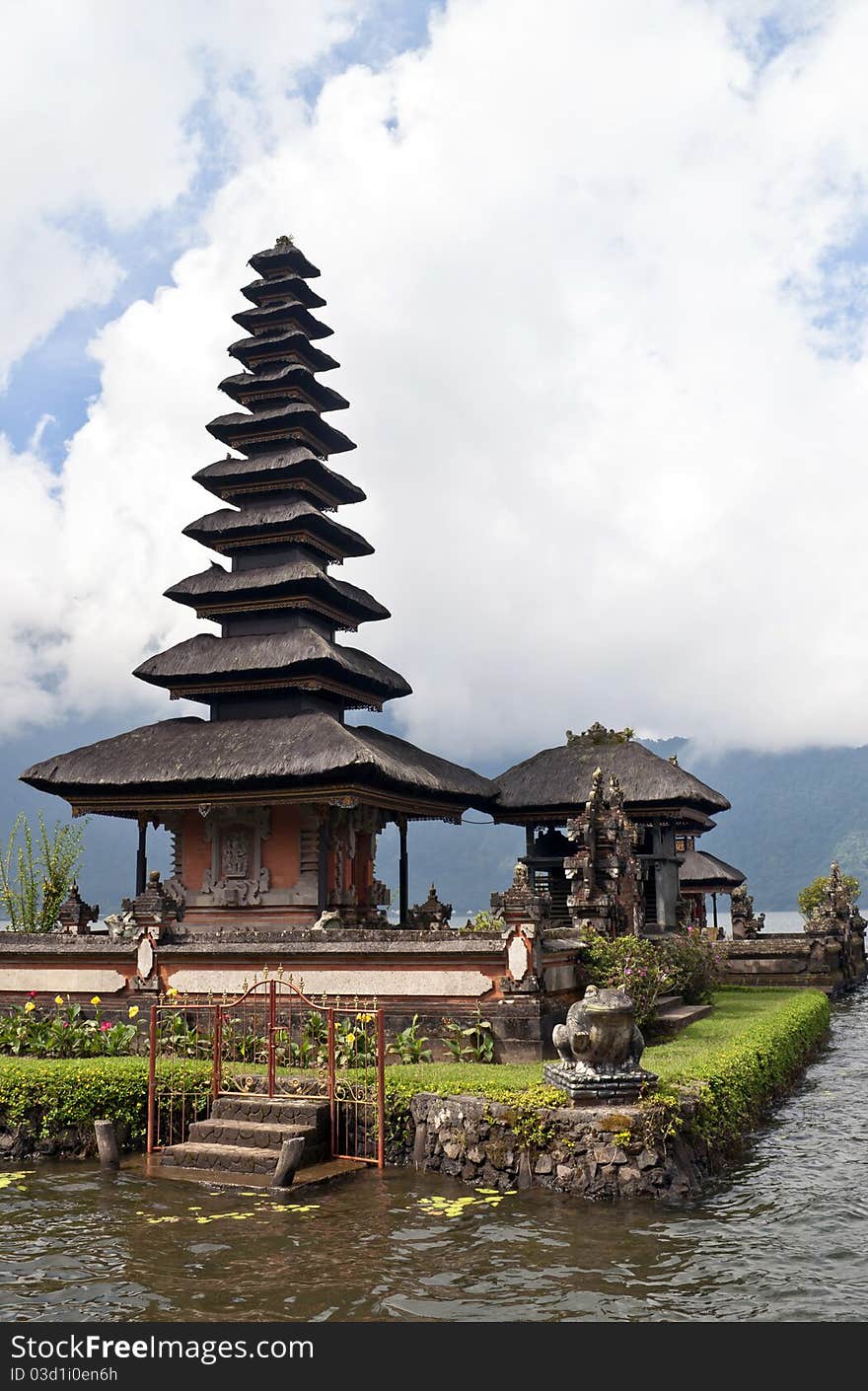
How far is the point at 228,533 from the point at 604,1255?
26.1 m

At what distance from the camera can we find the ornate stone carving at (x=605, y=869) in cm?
2488

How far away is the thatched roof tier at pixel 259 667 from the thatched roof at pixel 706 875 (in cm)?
2602

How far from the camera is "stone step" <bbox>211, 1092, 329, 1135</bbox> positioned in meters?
15.6

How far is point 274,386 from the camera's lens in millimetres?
35750

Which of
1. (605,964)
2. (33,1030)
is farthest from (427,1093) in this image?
(33,1030)

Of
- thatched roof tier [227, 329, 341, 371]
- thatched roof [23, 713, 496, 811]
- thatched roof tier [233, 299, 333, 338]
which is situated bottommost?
thatched roof [23, 713, 496, 811]

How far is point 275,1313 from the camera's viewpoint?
9.88m

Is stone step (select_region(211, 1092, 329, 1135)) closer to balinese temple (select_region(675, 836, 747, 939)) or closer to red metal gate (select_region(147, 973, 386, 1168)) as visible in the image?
red metal gate (select_region(147, 973, 386, 1168))

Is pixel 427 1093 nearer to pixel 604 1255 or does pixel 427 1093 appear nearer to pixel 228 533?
pixel 604 1255

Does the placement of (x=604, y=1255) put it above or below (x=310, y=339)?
below

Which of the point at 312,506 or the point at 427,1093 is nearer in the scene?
the point at 427,1093

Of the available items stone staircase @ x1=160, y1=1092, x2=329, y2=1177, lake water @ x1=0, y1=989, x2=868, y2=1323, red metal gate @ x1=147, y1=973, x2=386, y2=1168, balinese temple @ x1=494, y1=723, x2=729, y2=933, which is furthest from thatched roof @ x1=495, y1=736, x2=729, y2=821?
stone staircase @ x1=160, y1=1092, x2=329, y2=1177

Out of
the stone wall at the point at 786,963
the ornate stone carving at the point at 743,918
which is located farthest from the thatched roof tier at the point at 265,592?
the ornate stone carving at the point at 743,918

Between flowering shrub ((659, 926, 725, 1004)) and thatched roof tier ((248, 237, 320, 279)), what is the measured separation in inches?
970
